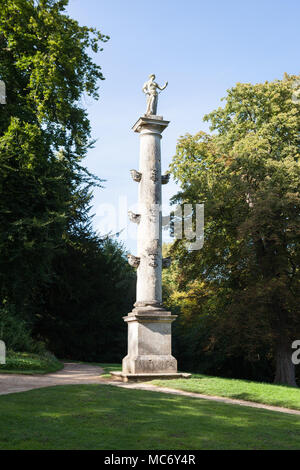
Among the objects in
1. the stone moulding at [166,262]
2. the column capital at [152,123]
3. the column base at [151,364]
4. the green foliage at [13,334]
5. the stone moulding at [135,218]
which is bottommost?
the column base at [151,364]

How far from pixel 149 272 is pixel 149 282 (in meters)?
0.28

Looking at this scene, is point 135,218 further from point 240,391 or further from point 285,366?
point 285,366

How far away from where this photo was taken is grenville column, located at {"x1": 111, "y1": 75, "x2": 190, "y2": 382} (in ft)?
39.9

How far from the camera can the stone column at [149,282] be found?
39.9ft

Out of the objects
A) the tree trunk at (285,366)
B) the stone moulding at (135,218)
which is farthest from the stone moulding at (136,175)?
the tree trunk at (285,366)

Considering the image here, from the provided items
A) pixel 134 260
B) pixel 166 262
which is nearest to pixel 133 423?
pixel 134 260

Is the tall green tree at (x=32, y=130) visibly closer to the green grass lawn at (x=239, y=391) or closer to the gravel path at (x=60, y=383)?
the gravel path at (x=60, y=383)

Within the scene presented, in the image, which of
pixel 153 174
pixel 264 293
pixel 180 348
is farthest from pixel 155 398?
pixel 180 348

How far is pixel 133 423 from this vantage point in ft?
19.7

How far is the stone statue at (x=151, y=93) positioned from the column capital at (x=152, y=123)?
45 centimetres

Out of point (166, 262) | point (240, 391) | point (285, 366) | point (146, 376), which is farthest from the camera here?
point (285, 366)

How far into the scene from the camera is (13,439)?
5.01 meters
